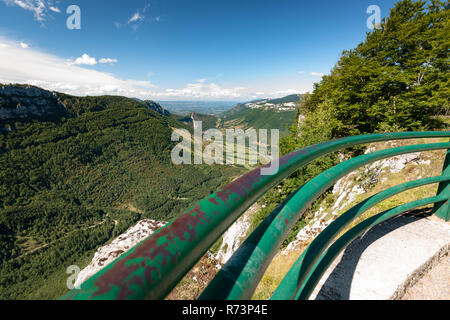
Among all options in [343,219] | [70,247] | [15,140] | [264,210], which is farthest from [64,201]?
[343,219]

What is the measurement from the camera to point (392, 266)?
2082 millimetres

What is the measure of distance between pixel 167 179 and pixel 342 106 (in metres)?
137

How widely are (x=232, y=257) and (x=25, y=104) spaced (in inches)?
7631

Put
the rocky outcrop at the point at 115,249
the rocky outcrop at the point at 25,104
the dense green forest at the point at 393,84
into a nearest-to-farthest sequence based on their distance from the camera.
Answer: the rocky outcrop at the point at 115,249, the dense green forest at the point at 393,84, the rocky outcrop at the point at 25,104

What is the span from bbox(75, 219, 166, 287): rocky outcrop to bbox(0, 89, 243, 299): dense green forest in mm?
74500

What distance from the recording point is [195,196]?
136375 mm

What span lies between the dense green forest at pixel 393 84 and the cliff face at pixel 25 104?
579 feet

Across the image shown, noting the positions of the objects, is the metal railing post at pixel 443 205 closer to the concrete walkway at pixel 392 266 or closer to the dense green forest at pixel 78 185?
the concrete walkway at pixel 392 266

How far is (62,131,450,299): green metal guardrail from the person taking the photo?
428mm

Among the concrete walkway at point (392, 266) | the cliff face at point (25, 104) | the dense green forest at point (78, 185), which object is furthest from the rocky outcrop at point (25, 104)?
the concrete walkway at point (392, 266)

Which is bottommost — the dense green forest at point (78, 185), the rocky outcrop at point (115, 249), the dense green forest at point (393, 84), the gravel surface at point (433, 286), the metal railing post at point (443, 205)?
the dense green forest at point (78, 185)

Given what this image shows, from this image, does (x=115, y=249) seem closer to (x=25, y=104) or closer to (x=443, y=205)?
(x=443, y=205)

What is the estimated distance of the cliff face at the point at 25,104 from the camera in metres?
125
